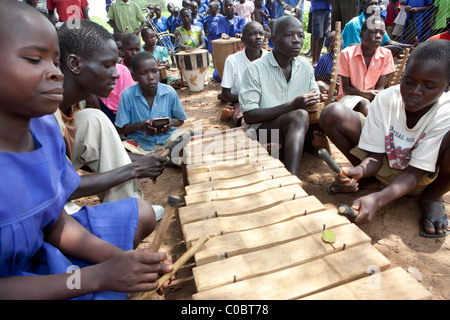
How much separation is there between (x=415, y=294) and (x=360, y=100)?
92.6 inches

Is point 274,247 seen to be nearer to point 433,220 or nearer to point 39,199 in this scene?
point 39,199

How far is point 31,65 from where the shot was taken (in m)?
0.89

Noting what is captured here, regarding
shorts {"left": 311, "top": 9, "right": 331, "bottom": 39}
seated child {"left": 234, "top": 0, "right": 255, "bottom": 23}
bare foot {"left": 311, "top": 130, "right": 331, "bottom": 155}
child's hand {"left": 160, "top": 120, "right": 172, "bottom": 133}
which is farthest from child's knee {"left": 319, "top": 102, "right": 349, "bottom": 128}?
seated child {"left": 234, "top": 0, "right": 255, "bottom": 23}

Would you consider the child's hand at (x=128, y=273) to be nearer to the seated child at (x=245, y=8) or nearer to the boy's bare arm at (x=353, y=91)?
the boy's bare arm at (x=353, y=91)

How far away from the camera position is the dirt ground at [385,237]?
1.68 m

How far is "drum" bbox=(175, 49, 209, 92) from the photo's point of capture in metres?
5.36

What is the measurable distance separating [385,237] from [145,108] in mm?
2349

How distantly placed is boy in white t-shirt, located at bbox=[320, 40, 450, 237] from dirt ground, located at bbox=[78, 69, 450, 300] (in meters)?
0.11

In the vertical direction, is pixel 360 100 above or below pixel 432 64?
below

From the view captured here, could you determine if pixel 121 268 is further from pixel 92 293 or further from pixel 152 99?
pixel 152 99

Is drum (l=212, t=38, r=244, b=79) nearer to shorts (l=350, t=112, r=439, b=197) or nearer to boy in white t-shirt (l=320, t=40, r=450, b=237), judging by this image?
boy in white t-shirt (l=320, t=40, r=450, b=237)

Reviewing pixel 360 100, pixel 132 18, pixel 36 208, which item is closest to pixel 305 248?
pixel 36 208

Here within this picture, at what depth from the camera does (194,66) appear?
17.9 feet

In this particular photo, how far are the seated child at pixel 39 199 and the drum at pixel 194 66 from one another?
445 cm
